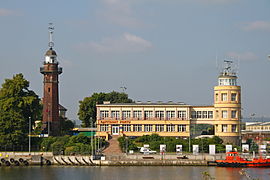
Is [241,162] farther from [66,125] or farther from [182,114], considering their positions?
[66,125]

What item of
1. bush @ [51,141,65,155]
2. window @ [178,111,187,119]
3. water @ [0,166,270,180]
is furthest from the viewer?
window @ [178,111,187,119]

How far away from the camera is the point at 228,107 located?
Answer: 10175cm

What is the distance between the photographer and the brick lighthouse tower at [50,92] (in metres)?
104

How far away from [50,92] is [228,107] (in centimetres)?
3409

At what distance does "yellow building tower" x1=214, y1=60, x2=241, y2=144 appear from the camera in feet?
333

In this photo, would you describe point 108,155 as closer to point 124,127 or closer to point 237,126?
point 124,127

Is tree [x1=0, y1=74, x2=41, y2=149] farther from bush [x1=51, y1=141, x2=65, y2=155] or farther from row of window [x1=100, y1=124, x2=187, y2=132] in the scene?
row of window [x1=100, y1=124, x2=187, y2=132]

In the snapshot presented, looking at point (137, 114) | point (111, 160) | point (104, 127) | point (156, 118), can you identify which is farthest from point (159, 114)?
point (111, 160)

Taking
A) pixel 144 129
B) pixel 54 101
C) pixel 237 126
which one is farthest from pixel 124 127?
pixel 237 126

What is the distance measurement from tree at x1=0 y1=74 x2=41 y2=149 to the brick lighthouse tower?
465cm

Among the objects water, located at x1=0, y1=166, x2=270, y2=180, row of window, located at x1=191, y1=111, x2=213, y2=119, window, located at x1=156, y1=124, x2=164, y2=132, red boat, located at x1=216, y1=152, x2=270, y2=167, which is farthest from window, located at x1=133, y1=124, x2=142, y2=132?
red boat, located at x1=216, y1=152, x2=270, y2=167

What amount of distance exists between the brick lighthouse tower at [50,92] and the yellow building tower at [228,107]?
31.0 m

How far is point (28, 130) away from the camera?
9531cm

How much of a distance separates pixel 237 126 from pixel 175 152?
16123mm
